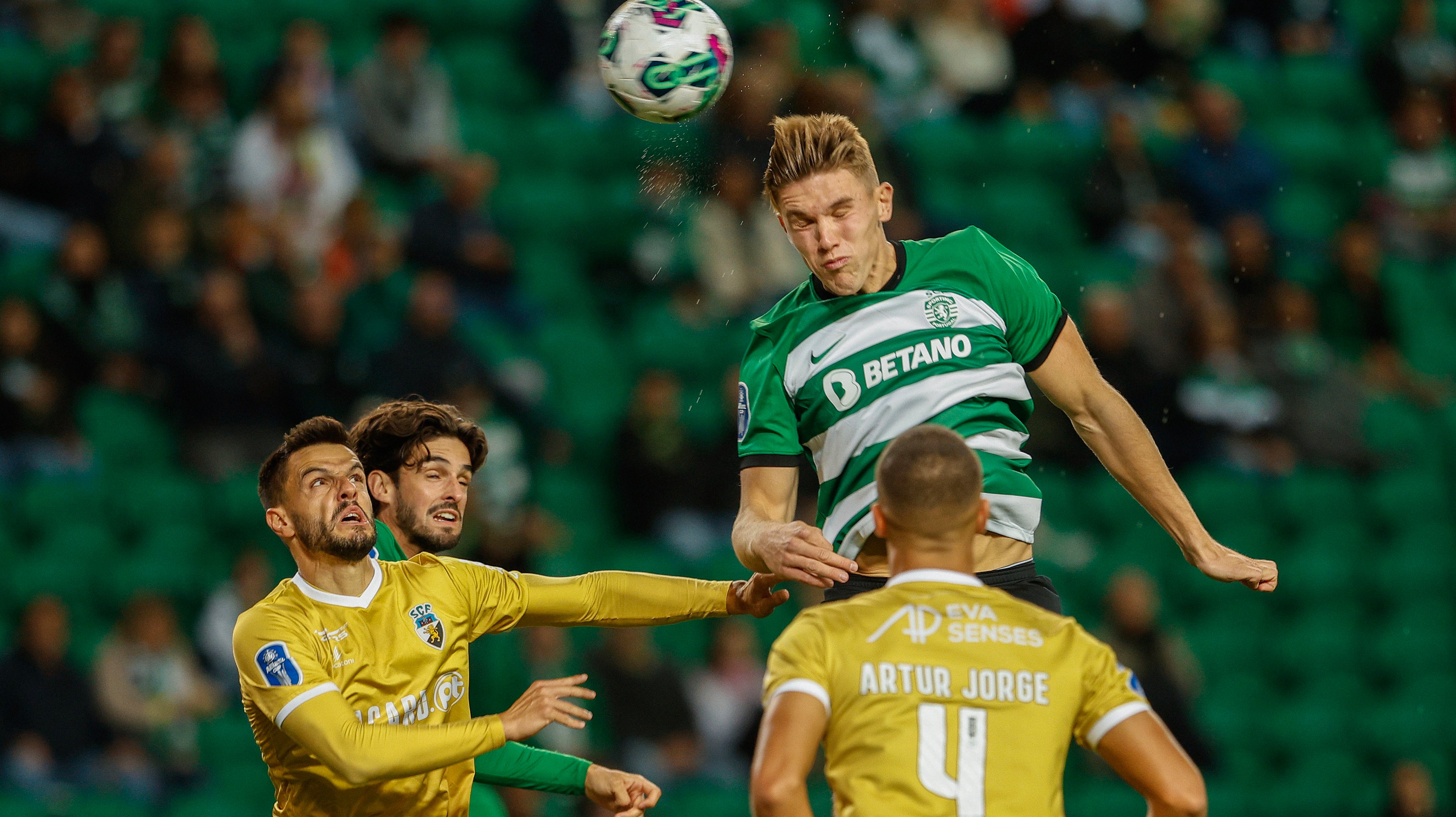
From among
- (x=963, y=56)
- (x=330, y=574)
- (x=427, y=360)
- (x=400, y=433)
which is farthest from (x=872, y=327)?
(x=963, y=56)

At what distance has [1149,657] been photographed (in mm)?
9820

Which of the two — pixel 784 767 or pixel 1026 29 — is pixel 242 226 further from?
pixel 784 767

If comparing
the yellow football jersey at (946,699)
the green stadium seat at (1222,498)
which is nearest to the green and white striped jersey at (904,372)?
the yellow football jersey at (946,699)

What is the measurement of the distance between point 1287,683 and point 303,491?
25.6 feet

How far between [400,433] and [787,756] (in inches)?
89.2

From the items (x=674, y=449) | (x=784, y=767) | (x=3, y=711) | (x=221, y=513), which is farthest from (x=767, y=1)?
(x=784, y=767)

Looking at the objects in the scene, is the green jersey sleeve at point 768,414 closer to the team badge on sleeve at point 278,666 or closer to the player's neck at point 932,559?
the player's neck at point 932,559

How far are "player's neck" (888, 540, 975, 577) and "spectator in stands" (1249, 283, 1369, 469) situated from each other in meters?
7.93

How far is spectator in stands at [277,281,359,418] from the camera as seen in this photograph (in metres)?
9.80

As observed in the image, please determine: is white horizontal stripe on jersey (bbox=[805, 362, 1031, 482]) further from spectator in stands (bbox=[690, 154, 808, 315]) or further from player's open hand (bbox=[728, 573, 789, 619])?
spectator in stands (bbox=[690, 154, 808, 315])

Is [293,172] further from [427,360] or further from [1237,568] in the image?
[1237,568]

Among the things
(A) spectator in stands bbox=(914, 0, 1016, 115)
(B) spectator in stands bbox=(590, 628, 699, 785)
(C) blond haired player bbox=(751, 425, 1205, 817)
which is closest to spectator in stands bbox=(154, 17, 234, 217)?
(B) spectator in stands bbox=(590, 628, 699, 785)

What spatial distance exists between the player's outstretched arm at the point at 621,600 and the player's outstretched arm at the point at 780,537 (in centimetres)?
30

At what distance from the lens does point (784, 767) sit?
137 inches
